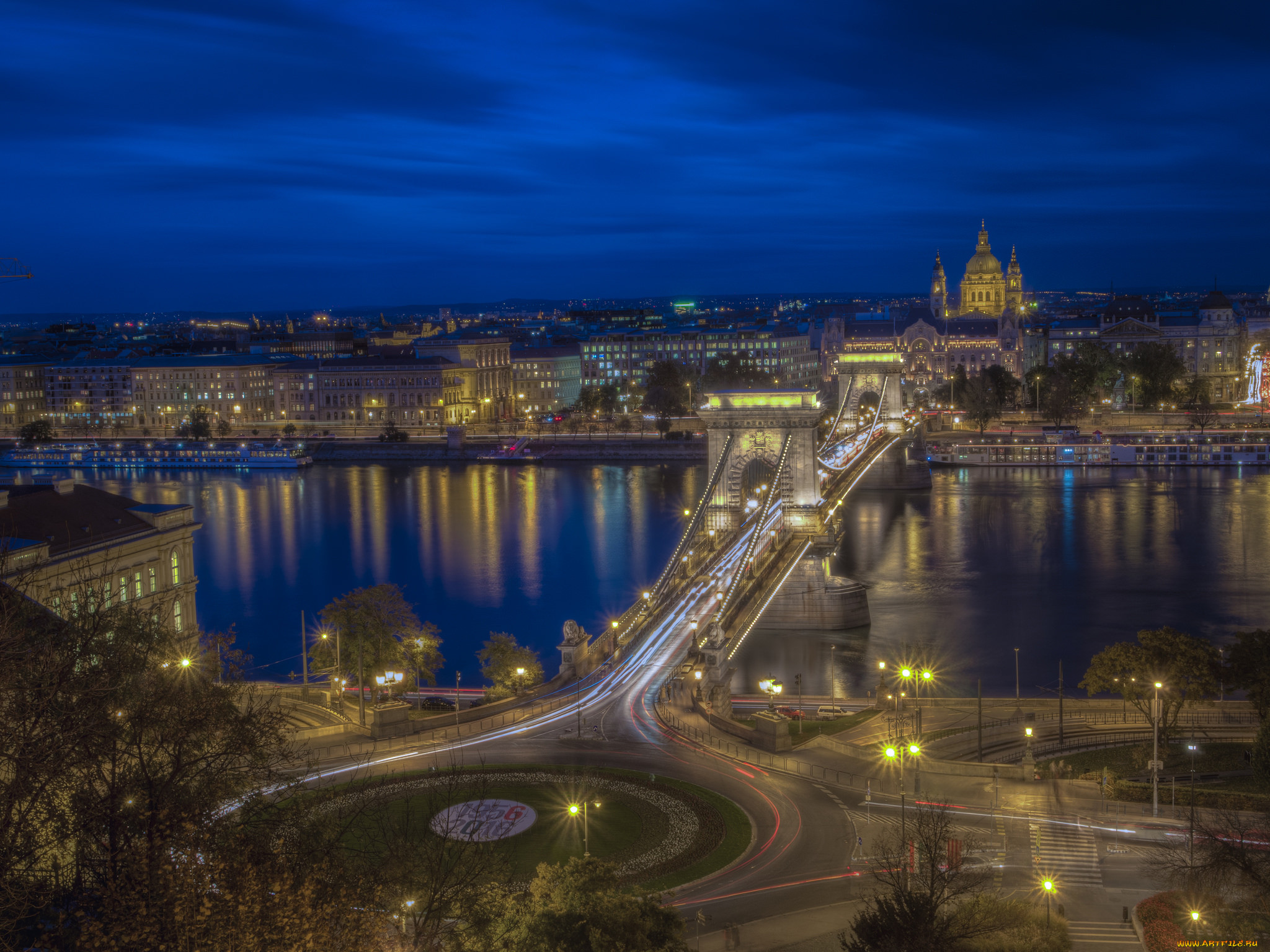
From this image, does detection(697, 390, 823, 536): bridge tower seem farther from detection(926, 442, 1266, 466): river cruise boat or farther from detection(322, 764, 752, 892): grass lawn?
detection(926, 442, 1266, 466): river cruise boat

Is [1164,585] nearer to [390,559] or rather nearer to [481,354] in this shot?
[390,559]

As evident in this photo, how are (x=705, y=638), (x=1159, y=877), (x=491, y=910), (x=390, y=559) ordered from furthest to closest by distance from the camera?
(x=390, y=559), (x=705, y=638), (x=1159, y=877), (x=491, y=910)

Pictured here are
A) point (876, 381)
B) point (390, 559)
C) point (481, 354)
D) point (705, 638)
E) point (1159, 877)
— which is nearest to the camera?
point (1159, 877)

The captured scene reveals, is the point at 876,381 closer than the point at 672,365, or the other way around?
the point at 876,381

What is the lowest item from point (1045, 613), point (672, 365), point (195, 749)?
point (1045, 613)

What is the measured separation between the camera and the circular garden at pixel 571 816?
8.90 m

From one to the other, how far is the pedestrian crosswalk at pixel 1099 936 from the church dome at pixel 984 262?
2985 inches

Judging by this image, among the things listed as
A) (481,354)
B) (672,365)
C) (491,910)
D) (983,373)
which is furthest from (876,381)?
(491,910)

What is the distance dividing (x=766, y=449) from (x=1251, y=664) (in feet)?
34.2

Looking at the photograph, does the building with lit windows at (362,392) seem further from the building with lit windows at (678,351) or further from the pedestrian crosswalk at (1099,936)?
the pedestrian crosswalk at (1099,936)

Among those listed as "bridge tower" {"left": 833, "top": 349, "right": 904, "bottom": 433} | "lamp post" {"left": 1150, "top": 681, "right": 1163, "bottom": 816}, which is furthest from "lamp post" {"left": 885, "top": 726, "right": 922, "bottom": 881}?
"bridge tower" {"left": 833, "top": 349, "right": 904, "bottom": 433}

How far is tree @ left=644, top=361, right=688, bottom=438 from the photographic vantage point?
53844 millimetres

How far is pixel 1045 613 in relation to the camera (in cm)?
2141

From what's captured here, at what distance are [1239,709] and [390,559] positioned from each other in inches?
723
